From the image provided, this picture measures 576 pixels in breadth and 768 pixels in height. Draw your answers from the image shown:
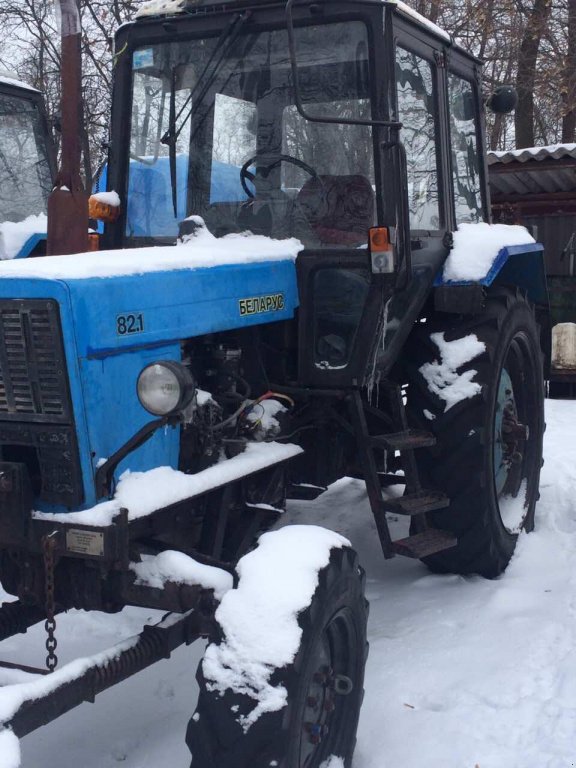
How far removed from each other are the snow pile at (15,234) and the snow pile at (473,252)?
118 inches

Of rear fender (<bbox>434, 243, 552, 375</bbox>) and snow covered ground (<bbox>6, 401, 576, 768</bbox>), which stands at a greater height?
rear fender (<bbox>434, 243, 552, 375</bbox>)

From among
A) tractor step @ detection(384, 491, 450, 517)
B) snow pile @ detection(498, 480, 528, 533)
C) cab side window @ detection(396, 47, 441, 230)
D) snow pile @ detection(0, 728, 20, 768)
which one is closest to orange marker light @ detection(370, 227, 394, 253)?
cab side window @ detection(396, 47, 441, 230)

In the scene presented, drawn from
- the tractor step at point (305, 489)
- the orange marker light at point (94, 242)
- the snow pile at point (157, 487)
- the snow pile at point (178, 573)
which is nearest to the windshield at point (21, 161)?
the orange marker light at point (94, 242)

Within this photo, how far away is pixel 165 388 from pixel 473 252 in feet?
7.12

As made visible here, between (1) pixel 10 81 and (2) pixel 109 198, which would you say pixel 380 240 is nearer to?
(2) pixel 109 198

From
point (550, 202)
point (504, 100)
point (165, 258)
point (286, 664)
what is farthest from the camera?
point (550, 202)

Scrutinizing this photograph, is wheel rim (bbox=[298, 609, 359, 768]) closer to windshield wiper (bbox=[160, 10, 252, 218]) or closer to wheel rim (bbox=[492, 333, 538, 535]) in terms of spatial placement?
wheel rim (bbox=[492, 333, 538, 535])

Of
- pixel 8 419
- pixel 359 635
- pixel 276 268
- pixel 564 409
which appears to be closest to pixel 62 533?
pixel 8 419

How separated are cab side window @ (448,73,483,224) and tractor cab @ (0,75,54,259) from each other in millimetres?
3265

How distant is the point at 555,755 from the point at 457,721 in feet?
1.11

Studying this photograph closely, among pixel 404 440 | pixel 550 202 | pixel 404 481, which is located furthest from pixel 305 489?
pixel 550 202

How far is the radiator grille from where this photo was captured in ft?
8.61

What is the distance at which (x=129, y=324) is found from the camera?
2846mm

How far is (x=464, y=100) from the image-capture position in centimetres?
A: 477
